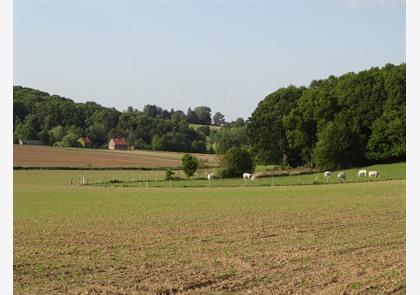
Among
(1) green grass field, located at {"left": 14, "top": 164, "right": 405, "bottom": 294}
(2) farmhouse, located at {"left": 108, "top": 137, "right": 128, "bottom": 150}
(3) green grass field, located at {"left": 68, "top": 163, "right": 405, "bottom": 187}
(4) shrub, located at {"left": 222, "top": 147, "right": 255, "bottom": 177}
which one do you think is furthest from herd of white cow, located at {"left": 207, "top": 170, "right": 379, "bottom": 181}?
(2) farmhouse, located at {"left": 108, "top": 137, "right": 128, "bottom": 150}

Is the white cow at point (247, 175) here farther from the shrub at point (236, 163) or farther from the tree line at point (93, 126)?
the tree line at point (93, 126)

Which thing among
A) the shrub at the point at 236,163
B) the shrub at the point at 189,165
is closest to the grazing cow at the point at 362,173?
the shrub at the point at 236,163

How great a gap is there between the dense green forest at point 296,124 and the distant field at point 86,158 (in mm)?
4879

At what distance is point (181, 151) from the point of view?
102 meters

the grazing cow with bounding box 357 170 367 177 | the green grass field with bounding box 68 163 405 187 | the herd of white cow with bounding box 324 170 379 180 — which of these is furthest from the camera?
the grazing cow with bounding box 357 170 367 177

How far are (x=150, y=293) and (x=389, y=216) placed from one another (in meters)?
14.8

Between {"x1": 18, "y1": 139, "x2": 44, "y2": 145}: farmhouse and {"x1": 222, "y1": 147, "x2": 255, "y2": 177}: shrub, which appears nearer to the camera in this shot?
{"x1": 222, "y1": 147, "x2": 255, "y2": 177}: shrub

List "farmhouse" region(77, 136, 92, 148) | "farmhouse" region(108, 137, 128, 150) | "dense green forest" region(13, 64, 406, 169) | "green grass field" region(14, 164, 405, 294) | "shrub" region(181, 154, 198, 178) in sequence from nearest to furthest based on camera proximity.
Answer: "green grass field" region(14, 164, 405, 294), "shrub" region(181, 154, 198, 178), "dense green forest" region(13, 64, 406, 169), "farmhouse" region(77, 136, 92, 148), "farmhouse" region(108, 137, 128, 150)

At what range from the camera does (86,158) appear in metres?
81.8

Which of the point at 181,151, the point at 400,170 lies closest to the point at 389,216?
the point at 400,170

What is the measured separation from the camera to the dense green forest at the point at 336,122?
229ft

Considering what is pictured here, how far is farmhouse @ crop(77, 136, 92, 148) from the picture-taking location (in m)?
99.2

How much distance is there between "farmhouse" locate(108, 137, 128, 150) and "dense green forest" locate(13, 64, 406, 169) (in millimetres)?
1203

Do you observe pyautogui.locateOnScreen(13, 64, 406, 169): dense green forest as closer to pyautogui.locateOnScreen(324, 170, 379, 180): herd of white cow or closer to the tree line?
the tree line
